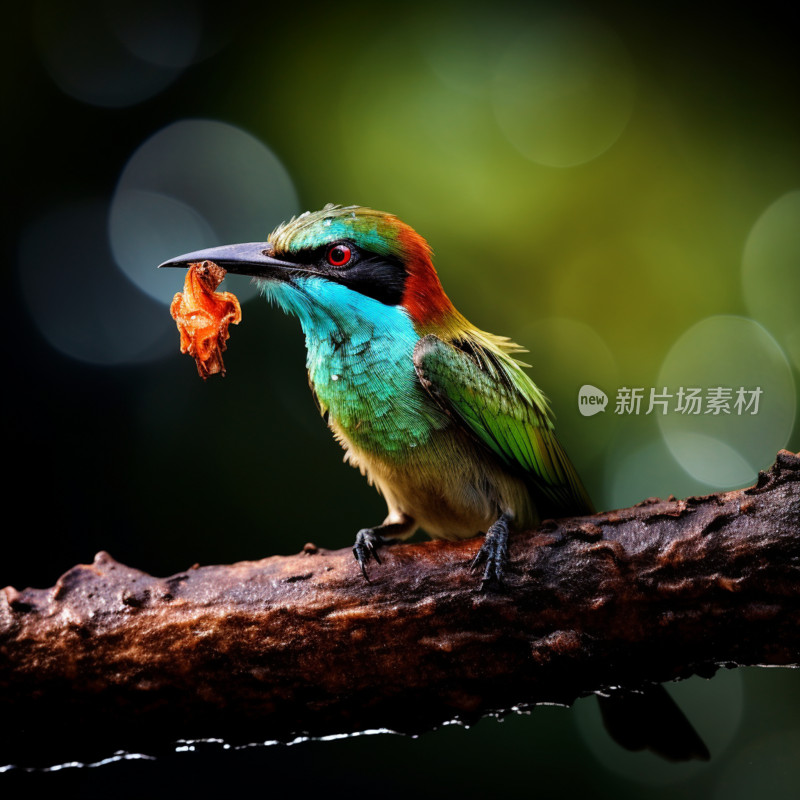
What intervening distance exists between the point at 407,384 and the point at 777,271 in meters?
1.74

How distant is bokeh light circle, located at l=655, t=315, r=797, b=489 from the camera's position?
2734mm

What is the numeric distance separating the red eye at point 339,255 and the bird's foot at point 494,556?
688 mm

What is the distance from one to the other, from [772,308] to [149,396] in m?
2.26

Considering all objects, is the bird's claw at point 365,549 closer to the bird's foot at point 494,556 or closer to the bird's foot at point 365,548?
the bird's foot at point 365,548

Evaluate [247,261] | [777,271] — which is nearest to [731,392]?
[777,271]

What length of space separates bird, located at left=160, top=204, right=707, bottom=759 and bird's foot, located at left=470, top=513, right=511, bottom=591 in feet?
0.13

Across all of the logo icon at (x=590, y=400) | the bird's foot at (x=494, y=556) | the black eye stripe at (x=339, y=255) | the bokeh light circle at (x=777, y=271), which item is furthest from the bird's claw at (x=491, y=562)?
the bokeh light circle at (x=777, y=271)

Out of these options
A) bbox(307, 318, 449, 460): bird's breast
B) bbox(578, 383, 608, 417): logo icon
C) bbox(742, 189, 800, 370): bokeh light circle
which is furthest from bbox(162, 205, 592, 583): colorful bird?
bbox(742, 189, 800, 370): bokeh light circle

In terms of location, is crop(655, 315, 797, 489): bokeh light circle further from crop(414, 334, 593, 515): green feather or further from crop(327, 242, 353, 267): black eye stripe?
crop(327, 242, 353, 267): black eye stripe

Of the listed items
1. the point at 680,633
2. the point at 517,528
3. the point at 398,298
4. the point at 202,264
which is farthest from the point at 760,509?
the point at 202,264

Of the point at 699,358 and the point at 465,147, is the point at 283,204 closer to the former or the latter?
the point at 465,147

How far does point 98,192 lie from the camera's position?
2.89 metres

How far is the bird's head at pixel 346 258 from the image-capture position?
5.99ft

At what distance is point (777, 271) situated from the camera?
2811mm
